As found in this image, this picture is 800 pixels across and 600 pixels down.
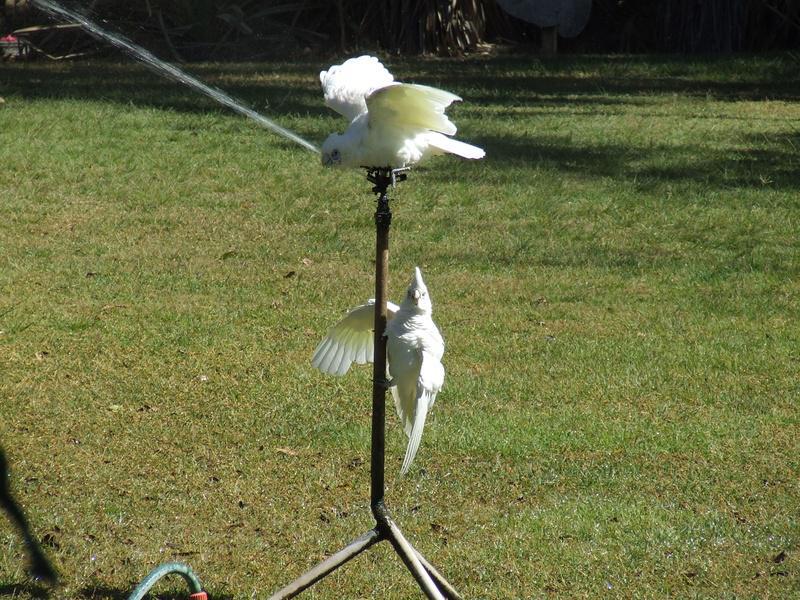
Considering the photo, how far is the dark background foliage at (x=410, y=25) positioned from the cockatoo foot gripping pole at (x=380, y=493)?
1062 cm

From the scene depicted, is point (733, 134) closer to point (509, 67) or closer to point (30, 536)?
point (509, 67)

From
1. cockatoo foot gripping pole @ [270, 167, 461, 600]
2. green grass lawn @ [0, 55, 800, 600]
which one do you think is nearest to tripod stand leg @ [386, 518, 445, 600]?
cockatoo foot gripping pole @ [270, 167, 461, 600]

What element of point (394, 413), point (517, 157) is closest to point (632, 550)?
point (394, 413)

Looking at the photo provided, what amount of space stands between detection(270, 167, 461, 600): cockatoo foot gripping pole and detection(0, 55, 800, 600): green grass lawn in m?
0.34

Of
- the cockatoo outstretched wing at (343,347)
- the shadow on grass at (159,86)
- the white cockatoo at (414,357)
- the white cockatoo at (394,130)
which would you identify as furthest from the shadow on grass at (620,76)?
the white cockatoo at (394,130)

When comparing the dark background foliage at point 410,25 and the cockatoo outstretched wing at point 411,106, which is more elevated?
the cockatoo outstretched wing at point 411,106

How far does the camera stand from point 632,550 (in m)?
3.91

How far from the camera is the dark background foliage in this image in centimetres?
1385

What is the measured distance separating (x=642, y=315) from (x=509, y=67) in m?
7.67

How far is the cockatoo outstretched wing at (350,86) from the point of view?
328 cm

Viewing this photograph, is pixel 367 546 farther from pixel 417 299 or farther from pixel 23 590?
pixel 23 590

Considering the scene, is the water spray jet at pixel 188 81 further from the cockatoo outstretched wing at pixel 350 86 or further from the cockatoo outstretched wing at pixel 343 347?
the cockatoo outstretched wing at pixel 343 347

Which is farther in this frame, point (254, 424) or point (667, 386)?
point (667, 386)

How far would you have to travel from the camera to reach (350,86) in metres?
3.29
